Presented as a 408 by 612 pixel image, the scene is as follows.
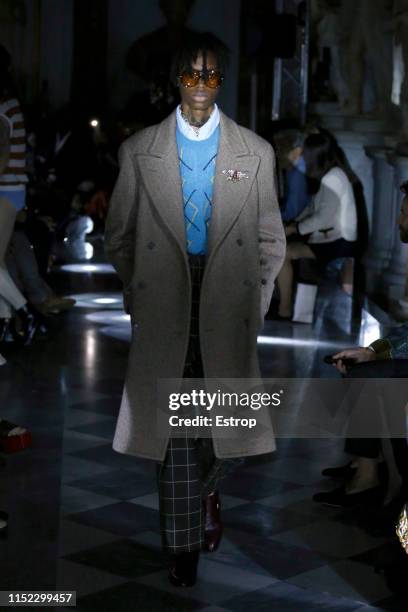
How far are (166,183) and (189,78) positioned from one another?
0.35 metres

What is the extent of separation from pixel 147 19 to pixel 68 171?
197 inches

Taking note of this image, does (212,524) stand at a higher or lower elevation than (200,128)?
lower

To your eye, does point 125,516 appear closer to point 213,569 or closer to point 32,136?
point 213,569

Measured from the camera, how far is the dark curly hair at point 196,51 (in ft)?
15.8

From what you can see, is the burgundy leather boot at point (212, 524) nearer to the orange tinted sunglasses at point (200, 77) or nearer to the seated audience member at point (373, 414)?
the seated audience member at point (373, 414)

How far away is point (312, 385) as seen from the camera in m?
8.33

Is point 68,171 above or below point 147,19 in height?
below

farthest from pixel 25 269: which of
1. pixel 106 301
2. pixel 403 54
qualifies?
pixel 403 54

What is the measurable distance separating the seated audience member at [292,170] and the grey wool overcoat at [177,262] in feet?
19.7

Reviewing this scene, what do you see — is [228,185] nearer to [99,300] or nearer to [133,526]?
[133,526]

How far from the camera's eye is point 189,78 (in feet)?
15.7

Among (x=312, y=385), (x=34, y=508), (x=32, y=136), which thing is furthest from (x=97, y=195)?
(x=34, y=508)

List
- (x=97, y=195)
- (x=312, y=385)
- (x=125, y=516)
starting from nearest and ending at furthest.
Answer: (x=125, y=516)
(x=312, y=385)
(x=97, y=195)

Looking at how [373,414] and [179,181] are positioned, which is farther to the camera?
[373,414]
